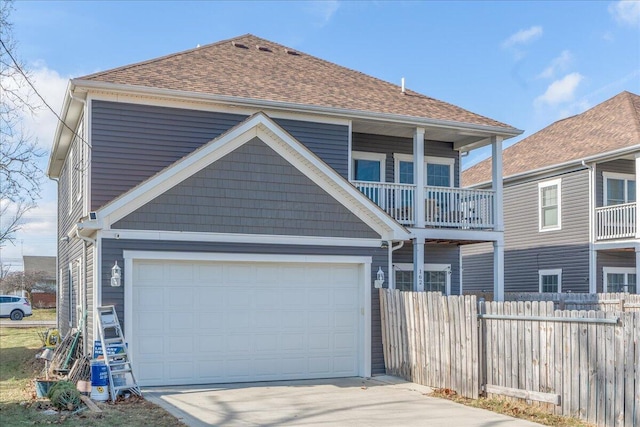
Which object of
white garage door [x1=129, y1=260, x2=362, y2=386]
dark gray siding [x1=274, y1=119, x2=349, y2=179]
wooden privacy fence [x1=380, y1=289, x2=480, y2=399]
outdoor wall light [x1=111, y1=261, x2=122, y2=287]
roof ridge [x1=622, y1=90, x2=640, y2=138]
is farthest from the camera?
roof ridge [x1=622, y1=90, x2=640, y2=138]

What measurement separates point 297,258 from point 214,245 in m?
1.64

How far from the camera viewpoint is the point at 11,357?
17.9 m

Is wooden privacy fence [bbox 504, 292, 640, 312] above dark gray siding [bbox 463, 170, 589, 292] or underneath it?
underneath


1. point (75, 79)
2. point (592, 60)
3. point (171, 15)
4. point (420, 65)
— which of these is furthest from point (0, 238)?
point (592, 60)

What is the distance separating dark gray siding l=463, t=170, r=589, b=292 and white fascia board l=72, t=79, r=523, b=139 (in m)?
5.33

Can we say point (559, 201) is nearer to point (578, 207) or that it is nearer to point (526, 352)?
point (578, 207)

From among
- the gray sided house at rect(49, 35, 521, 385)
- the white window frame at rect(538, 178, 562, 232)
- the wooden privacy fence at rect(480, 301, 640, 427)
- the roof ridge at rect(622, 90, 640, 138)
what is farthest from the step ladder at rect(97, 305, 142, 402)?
the roof ridge at rect(622, 90, 640, 138)

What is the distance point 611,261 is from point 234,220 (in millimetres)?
13987

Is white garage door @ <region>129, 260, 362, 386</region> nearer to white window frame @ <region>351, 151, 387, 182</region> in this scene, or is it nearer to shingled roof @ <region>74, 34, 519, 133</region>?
shingled roof @ <region>74, 34, 519, 133</region>

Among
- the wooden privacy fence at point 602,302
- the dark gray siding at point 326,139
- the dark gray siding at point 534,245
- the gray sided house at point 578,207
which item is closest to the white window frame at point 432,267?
the wooden privacy fence at point 602,302

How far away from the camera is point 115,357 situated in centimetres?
1092

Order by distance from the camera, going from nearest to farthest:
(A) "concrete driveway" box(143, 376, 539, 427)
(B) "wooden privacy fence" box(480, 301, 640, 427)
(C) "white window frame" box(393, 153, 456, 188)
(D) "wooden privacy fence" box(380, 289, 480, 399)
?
1. (B) "wooden privacy fence" box(480, 301, 640, 427)
2. (A) "concrete driveway" box(143, 376, 539, 427)
3. (D) "wooden privacy fence" box(380, 289, 480, 399)
4. (C) "white window frame" box(393, 153, 456, 188)

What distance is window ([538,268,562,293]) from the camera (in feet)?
73.2

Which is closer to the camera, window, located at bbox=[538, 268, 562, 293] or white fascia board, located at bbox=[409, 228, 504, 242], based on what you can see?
white fascia board, located at bbox=[409, 228, 504, 242]
